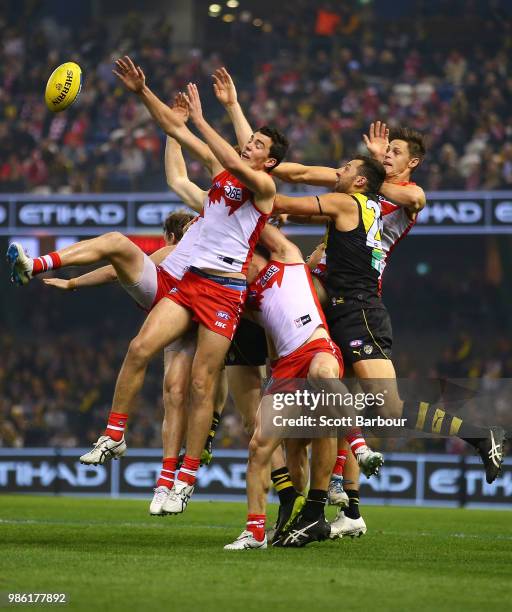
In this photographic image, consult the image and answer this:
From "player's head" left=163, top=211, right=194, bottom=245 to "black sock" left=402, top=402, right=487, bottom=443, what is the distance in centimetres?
261

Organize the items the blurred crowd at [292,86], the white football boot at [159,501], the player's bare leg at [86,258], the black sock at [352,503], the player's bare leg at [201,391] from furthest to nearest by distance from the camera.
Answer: the blurred crowd at [292,86] < the black sock at [352,503] < the player's bare leg at [201,391] < the white football boot at [159,501] < the player's bare leg at [86,258]

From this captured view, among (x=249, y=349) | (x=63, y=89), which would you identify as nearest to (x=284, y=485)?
(x=249, y=349)

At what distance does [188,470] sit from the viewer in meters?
8.91

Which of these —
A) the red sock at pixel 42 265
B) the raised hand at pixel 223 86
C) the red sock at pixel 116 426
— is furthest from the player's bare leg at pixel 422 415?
the red sock at pixel 42 265

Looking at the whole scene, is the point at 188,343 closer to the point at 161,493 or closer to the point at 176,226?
the point at 161,493

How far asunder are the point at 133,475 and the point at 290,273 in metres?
12.2

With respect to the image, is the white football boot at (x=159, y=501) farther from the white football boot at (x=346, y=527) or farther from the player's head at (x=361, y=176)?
the player's head at (x=361, y=176)

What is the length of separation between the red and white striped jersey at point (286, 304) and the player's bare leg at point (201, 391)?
1.33 ft

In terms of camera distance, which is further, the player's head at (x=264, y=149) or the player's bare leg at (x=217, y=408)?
the player's bare leg at (x=217, y=408)

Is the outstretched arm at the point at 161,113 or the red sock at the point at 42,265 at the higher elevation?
the outstretched arm at the point at 161,113

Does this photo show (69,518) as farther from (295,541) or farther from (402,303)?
(402,303)

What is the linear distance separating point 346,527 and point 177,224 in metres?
3.01

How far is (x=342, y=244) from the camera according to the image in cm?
934

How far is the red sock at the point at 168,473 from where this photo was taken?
9016mm
